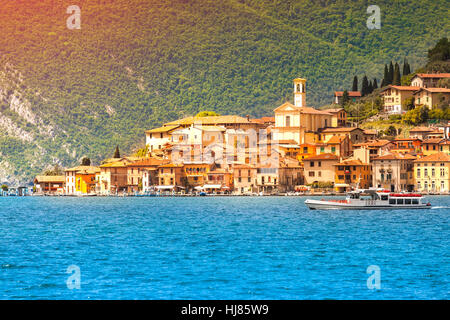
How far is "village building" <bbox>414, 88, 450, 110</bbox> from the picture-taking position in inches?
4651

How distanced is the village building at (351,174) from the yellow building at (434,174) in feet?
19.5

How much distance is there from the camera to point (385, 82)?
132875 mm

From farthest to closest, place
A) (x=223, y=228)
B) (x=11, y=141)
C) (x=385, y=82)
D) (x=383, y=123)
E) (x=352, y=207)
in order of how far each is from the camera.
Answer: (x=11, y=141) < (x=385, y=82) < (x=383, y=123) < (x=352, y=207) < (x=223, y=228)

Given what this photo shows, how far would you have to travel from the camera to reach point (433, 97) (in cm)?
11838

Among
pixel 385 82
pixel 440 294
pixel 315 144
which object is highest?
pixel 385 82

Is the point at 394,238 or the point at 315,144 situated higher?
the point at 315,144

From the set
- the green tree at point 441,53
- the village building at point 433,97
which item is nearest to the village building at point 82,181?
the village building at point 433,97

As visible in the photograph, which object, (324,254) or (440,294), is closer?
(440,294)

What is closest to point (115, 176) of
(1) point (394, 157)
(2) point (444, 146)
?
(1) point (394, 157)

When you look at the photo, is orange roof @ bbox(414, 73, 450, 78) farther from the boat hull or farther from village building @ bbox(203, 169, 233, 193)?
the boat hull

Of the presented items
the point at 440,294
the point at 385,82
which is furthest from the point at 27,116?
the point at 440,294
